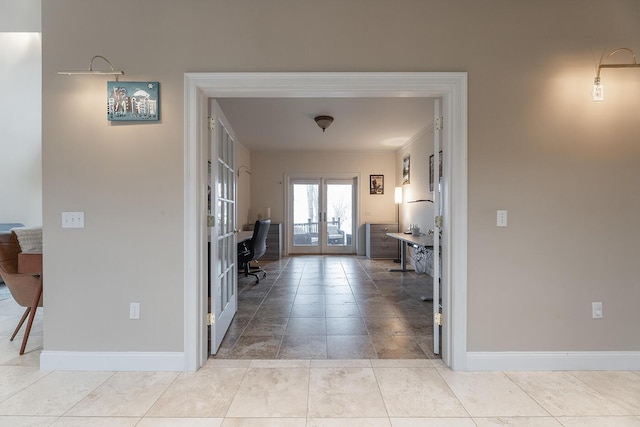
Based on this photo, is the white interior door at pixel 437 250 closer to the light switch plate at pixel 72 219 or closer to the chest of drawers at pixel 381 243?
the light switch plate at pixel 72 219

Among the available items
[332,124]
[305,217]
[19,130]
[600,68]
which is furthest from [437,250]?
[19,130]

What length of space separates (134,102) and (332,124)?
140 inches

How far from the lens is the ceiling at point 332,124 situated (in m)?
4.07

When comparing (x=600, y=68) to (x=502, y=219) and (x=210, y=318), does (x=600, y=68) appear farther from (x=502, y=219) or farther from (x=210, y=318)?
(x=210, y=318)

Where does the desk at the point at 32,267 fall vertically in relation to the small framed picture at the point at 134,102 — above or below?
below

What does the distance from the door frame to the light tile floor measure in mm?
264

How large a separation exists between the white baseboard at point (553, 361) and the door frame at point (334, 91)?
133mm

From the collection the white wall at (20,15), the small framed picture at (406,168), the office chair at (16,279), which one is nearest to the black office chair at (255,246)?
the office chair at (16,279)

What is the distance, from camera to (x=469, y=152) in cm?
206

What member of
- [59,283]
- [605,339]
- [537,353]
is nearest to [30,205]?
[59,283]

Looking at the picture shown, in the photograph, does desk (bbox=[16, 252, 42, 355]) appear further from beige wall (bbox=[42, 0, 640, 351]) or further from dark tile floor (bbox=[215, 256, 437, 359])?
dark tile floor (bbox=[215, 256, 437, 359])

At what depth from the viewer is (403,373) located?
2.05 metres

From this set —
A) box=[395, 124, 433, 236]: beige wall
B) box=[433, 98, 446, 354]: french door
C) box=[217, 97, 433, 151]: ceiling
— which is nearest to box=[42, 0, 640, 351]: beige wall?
box=[433, 98, 446, 354]: french door

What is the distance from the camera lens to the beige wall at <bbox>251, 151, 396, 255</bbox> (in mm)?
7410
